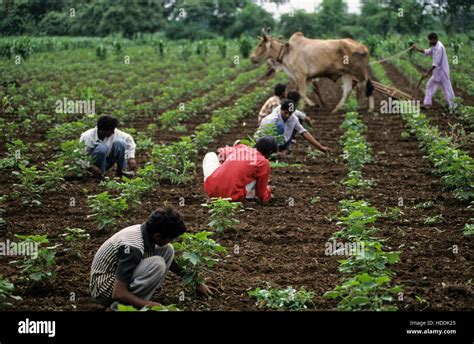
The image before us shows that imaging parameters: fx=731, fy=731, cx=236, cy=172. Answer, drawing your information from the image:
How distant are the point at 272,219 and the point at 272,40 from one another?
920cm

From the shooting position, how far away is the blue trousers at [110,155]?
9.59 metres

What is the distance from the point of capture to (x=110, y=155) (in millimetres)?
9797

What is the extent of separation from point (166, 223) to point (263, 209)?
3.57 metres

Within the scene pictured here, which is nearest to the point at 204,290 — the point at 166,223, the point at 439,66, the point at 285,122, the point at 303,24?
the point at 166,223

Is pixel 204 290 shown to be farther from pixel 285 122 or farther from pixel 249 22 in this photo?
pixel 249 22

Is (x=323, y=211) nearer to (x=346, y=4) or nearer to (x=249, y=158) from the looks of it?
(x=249, y=158)

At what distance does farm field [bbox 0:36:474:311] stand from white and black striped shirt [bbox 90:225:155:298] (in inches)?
16.7

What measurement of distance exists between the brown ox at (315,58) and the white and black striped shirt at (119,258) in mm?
11559

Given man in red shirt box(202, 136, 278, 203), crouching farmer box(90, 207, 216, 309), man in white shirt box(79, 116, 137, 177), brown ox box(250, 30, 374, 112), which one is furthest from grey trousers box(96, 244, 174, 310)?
brown ox box(250, 30, 374, 112)

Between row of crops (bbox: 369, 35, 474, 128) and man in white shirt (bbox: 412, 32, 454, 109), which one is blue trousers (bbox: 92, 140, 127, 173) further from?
man in white shirt (bbox: 412, 32, 454, 109)

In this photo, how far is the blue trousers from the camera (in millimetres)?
9594

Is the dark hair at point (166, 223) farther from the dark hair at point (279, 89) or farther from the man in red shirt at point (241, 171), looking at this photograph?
the dark hair at point (279, 89)

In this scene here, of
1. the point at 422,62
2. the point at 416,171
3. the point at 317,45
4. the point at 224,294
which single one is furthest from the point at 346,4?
the point at 224,294

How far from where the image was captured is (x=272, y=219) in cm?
817
